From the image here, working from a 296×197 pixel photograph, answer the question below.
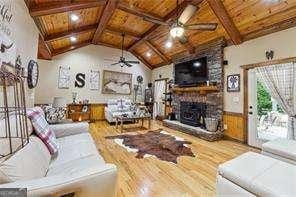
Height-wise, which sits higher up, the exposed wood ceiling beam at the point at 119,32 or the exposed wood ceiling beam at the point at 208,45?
the exposed wood ceiling beam at the point at 119,32

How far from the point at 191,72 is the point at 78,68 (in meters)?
4.58

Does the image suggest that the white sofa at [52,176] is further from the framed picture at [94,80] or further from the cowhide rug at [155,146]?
the framed picture at [94,80]

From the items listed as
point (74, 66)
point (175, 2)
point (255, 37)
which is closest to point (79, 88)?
point (74, 66)

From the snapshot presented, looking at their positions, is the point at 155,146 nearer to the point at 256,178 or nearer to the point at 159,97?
the point at 256,178

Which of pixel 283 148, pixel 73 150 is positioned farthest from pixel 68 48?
pixel 283 148

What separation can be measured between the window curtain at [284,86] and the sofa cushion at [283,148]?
5.06 ft

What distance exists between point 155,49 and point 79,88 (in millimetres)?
3495

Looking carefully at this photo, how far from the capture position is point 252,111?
437 centimetres

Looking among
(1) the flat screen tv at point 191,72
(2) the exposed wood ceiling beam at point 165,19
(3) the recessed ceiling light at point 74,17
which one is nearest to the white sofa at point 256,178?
(2) the exposed wood ceiling beam at point 165,19

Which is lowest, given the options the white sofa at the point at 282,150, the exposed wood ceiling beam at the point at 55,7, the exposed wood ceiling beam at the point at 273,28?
the white sofa at the point at 282,150

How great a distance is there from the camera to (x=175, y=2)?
434 centimetres

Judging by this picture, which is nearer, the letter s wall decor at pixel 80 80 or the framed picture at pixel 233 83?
the framed picture at pixel 233 83

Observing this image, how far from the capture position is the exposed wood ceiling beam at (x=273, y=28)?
11.8ft

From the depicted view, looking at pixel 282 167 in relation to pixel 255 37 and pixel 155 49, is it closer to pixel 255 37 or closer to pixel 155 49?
pixel 255 37
